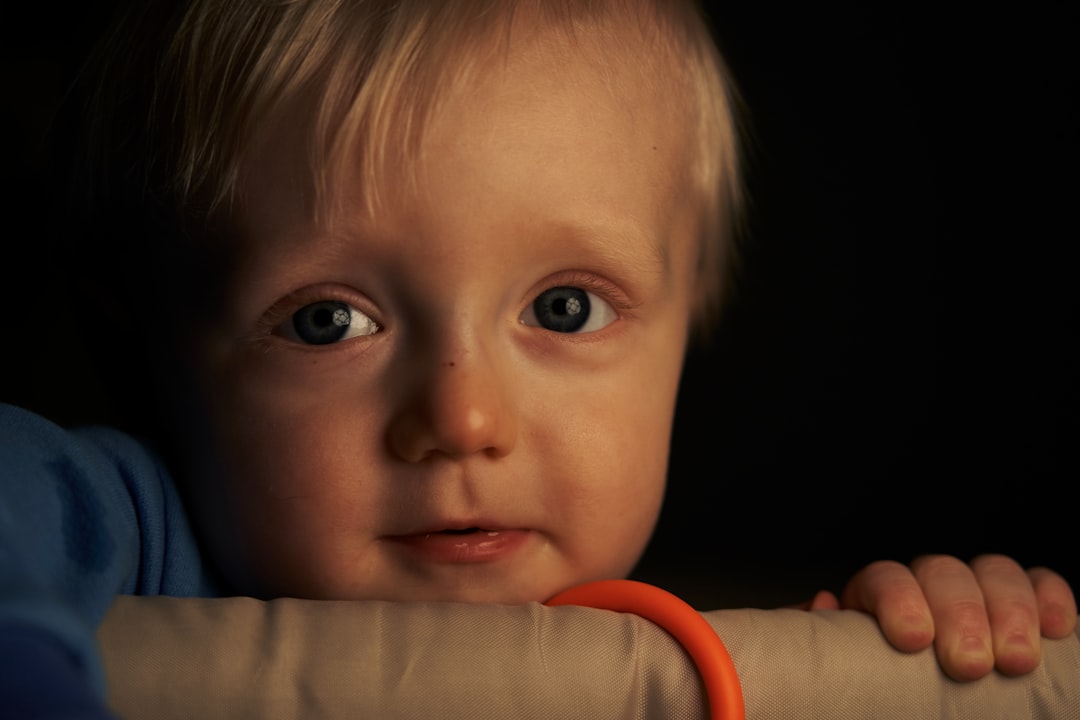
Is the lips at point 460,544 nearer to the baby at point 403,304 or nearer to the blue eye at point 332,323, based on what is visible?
the baby at point 403,304

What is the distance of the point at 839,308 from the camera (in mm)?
1533

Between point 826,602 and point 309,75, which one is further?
point 826,602

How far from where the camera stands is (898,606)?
688 mm

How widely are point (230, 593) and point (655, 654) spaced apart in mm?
463

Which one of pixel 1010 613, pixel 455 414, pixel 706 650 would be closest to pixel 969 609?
pixel 1010 613

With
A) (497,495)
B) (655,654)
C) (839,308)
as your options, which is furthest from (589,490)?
(839,308)

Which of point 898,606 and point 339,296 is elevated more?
point 339,296

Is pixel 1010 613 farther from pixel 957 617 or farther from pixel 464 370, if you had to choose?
pixel 464 370

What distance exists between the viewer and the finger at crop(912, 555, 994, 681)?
25.8 inches

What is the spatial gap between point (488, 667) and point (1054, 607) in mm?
361

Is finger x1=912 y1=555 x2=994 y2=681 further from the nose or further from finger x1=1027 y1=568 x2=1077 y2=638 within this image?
the nose

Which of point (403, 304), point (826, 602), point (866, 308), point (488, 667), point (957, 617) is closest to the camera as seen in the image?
point (488, 667)

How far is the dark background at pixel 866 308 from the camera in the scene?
1.40m

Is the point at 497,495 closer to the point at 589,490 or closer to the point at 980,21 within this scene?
the point at 589,490
